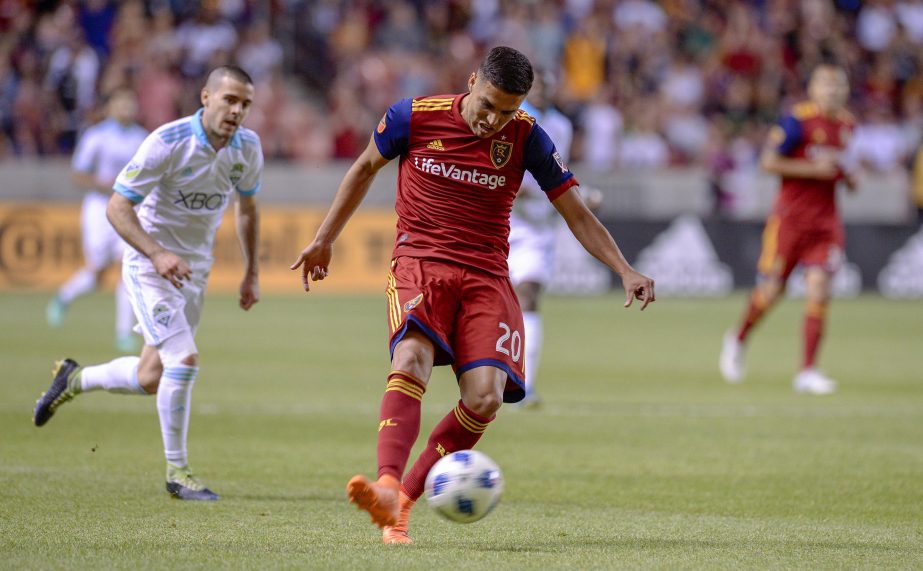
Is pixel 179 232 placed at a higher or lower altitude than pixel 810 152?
lower

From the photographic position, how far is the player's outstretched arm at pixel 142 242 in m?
7.22

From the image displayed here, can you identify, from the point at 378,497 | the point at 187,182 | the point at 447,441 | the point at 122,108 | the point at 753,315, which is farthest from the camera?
the point at 122,108

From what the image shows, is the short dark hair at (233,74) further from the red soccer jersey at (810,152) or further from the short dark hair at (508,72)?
the red soccer jersey at (810,152)

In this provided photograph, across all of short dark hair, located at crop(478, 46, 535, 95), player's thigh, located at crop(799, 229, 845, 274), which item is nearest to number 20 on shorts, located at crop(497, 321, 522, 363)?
short dark hair, located at crop(478, 46, 535, 95)

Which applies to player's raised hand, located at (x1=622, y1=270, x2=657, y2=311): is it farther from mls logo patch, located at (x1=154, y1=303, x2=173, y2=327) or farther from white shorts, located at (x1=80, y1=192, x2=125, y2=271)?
white shorts, located at (x1=80, y1=192, x2=125, y2=271)

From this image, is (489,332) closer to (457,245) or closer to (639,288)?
(457,245)

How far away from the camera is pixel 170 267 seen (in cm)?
720

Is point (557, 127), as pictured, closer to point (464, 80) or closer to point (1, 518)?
point (1, 518)

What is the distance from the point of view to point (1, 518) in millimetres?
6660

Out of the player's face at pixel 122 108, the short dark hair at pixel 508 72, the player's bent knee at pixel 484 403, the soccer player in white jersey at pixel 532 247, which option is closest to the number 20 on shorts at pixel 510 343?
the player's bent knee at pixel 484 403

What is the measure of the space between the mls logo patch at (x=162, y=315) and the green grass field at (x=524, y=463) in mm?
893

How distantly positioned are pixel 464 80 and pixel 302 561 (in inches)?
820

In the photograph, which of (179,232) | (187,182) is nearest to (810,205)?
(179,232)

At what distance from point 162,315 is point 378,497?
2437 millimetres
